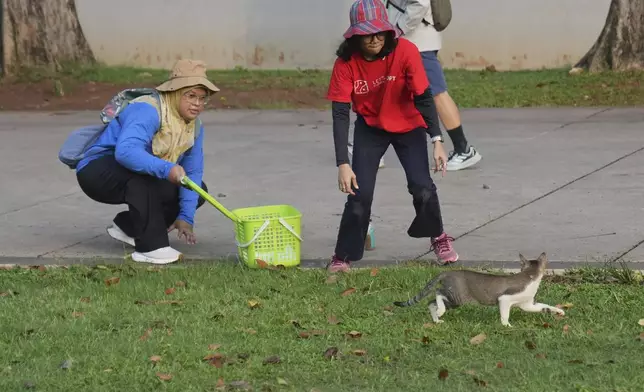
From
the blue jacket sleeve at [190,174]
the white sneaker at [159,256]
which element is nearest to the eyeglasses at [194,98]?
the blue jacket sleeve at [190,174]

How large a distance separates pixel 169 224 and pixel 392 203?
195cm

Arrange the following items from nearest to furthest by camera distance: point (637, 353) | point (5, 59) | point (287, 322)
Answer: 1. point (637, 353)
2. point (287, 322)
3. point (5, 59)

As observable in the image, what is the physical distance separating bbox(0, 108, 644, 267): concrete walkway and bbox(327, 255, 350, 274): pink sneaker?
0.32 m

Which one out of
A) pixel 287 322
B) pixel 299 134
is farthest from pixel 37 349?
pixel 299 134

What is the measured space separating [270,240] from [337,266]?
0.41m

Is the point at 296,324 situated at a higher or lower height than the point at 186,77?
lower

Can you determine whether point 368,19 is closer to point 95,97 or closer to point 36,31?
point 95,97

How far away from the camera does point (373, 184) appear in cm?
722

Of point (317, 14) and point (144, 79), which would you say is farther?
point (317, 14)

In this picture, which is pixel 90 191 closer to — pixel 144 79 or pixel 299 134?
pixel 299 134

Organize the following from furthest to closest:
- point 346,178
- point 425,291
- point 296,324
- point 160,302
Result: point 346,178, point 160,302, point 296,324, point 425,291

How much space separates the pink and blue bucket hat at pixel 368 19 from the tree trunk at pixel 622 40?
896 cm

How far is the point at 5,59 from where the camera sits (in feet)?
54.2

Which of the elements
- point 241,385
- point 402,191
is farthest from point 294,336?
point 402,191
